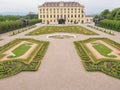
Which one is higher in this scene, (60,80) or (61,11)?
(61,11)

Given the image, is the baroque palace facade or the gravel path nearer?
the gravel path

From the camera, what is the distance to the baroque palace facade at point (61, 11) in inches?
4139

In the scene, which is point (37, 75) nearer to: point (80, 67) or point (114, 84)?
point (80, 67)

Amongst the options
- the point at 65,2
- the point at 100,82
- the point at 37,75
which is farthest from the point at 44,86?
the point at 65,2

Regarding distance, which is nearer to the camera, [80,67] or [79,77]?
[79,77]

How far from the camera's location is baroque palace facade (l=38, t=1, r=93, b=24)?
10512 centimetres

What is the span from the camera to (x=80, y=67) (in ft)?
42.4

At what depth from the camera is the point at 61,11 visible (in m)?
106

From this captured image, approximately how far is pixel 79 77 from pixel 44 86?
2401 mm

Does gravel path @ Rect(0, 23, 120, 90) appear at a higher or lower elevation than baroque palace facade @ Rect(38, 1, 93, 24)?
lower

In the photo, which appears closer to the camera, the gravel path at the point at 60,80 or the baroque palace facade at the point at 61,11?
the gravel path at the point at 60,80

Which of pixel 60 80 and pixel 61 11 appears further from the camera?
pixel 61 11

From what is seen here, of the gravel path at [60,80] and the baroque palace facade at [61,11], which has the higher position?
the baroque palace facade at [61,11]

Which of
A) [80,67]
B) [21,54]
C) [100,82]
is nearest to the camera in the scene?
[100,82]
